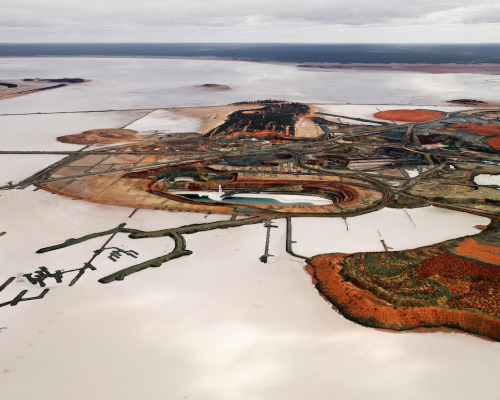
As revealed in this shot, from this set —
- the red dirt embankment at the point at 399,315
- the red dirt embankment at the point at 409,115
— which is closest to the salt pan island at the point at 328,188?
the red dirt embankment at the point at 399,315

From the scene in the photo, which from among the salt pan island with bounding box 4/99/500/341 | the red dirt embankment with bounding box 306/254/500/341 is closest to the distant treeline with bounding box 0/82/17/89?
the salt pan island with bounding box 4/99/500/341

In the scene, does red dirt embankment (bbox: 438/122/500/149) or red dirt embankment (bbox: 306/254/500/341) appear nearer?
red dirt embankment (bbox: 306/254/500/341)

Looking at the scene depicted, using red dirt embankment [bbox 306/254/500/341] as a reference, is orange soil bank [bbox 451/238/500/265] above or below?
above

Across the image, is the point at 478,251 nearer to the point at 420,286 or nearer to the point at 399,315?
the point at 420,286

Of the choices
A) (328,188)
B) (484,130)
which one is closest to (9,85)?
(328,188)

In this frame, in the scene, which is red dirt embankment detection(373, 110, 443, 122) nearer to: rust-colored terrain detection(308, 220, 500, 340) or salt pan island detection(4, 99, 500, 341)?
salt pan island detection(4, 99, 500, 341)

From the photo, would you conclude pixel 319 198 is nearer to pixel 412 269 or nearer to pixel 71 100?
pixel 412 269

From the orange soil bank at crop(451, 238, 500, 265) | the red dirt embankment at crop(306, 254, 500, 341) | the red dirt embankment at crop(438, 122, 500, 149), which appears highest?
the red dirt embankment at crop(438, 122, 500, 149)
